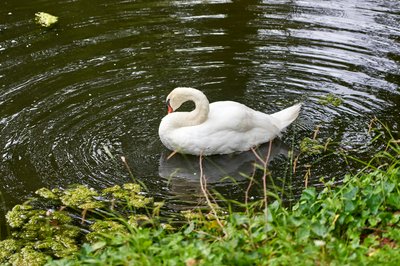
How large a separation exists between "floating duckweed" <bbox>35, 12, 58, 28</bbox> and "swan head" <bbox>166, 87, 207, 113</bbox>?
3.82 meters

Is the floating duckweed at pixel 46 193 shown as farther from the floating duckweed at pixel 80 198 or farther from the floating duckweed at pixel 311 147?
the floating duckweed at pixel 311 147

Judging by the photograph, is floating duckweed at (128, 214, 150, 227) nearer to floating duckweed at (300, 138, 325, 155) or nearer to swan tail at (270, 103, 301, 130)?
floating duckweed at (300, 138, 325, 155)

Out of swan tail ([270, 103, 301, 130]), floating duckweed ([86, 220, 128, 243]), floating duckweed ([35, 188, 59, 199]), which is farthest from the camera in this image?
swan tail ([270, 103, 301, 130])

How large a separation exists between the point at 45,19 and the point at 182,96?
4100mm

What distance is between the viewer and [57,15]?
1088cm

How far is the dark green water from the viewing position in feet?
22.7

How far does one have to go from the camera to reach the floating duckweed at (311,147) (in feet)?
23.0

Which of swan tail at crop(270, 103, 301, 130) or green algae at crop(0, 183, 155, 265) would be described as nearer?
green algae at crop(0, 183, 155, 265)

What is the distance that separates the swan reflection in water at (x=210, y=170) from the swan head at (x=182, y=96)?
513 mm

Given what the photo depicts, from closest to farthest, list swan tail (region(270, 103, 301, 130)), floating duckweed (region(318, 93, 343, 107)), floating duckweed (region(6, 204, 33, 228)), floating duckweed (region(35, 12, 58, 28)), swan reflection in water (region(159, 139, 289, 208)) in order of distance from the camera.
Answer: floating duckweed (region(6, 204, 33, 228))
swan reflection in water (region(159, 139, 289, 208))
swan tail (region(270, 103, 301, 130))
floating duckweed (region(318, 93, 343, 107))
floating duckweed (region(35, 12, 58, 28))

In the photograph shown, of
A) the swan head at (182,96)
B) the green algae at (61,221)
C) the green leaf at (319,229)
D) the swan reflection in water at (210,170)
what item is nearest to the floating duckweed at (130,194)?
the green algae at (61,221)

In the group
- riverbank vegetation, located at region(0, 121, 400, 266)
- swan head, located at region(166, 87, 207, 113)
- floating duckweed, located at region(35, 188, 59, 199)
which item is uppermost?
swan head, located at region(166, 87, 207, 113)

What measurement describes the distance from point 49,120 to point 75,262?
3.71m

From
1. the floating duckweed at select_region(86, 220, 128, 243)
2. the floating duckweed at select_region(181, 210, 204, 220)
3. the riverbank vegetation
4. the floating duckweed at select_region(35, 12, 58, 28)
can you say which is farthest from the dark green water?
the riverbank vegetation
